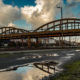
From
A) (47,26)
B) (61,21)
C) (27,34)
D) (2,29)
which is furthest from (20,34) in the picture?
(2,29)

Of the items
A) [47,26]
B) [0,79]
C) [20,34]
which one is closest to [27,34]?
[20,34]

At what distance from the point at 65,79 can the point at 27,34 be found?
284 feet

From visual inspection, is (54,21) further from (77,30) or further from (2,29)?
(2,29)

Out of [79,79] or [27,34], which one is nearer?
[79,79]

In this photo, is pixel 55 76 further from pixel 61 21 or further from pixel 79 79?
pixel 61 21

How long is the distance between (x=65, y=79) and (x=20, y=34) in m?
90.8

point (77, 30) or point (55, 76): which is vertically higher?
point (77, 30)

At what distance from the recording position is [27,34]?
98.4 m

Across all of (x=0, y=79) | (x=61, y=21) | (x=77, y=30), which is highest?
(x=61, y=21)

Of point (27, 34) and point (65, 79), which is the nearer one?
point (65, 79)

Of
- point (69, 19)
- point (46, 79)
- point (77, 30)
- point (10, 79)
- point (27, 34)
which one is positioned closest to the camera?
point (46, 79)

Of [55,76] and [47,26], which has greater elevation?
[47,26]

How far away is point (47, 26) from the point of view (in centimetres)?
11419

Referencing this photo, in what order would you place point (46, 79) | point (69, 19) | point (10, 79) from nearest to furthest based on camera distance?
1. point (46, 79)
2. point (10, 79)
3. point (69, 19)
